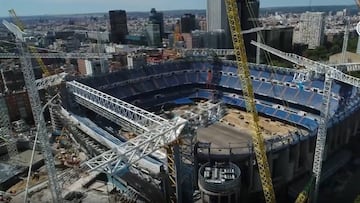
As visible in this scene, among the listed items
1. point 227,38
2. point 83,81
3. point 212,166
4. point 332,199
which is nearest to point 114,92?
point 83,81

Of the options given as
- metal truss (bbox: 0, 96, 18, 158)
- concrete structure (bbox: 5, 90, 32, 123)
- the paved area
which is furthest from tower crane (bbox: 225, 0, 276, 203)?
concrete structure (bbox: 5, 90, 32, 123)

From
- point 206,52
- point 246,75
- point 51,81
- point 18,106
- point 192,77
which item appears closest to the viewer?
point 246,75

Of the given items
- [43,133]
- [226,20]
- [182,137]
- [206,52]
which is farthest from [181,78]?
[226,20]

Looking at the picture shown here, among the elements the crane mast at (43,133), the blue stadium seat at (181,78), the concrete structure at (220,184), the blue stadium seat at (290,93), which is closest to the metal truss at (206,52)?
the blue stadium seat at (181,78)

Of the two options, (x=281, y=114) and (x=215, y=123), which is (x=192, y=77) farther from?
(x=281, y=114)

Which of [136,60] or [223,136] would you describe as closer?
[223,136]

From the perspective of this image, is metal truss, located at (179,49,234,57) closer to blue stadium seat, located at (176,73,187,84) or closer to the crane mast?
blue stadium seat, located at (176,73,187,84)
